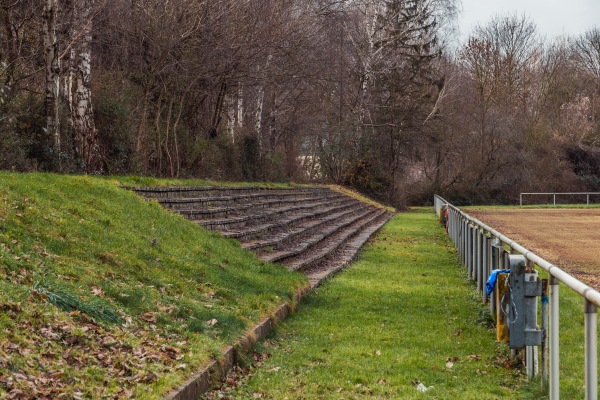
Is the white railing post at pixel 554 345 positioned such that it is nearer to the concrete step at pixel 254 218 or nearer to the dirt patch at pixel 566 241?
the dirt patch at pixel 566 241

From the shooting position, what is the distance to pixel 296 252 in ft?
55.4

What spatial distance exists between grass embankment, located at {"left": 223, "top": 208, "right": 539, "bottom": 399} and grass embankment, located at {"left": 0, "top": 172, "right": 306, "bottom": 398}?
0.58 m

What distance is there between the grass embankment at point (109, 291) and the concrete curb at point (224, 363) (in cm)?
10

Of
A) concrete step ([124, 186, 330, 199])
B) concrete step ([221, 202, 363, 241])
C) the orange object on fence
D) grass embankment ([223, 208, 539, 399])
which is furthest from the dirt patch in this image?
concrete step ([124, 186, 330, 199])

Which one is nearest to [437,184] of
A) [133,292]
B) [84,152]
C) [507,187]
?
[507,187]

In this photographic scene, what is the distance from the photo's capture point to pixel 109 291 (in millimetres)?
8281

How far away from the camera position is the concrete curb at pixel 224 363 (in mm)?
6363

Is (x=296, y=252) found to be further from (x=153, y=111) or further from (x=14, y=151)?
(x=153, y=111)

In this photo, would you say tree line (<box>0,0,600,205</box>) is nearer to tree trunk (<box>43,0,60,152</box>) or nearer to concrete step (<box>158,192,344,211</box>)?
tree trunk (<box>43,0,60,152</box>)

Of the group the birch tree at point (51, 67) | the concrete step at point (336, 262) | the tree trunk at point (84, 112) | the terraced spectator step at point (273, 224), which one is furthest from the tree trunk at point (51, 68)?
the concrete step at point (336, 262)

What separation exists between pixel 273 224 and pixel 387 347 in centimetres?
997

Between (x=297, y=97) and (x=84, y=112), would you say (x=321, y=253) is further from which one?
(x=297, y=97)

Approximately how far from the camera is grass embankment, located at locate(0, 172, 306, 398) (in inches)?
235

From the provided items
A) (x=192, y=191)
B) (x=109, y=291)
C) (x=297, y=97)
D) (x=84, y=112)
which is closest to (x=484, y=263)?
(x=109, y=291)
